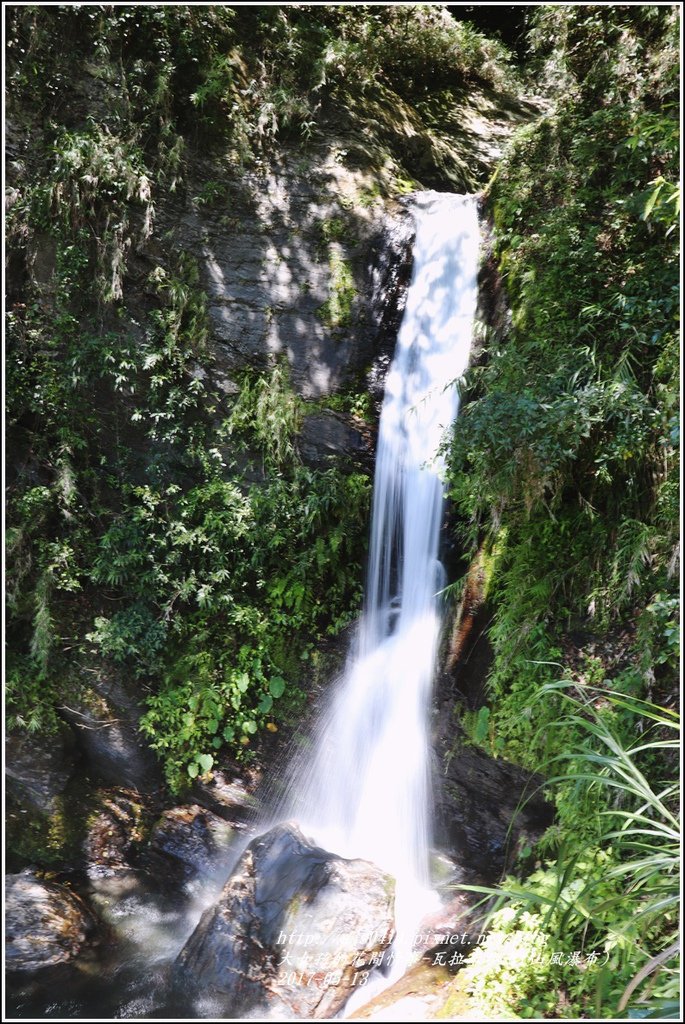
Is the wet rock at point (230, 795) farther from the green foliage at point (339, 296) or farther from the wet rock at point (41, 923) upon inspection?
the green foliage at point (339, 296)

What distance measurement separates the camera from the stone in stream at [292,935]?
3619 millimetres

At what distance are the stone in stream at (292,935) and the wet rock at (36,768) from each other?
1.56 meters

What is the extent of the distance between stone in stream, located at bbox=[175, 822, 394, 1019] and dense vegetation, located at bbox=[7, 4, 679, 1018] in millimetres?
704

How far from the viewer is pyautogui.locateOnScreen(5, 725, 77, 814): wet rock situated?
4664mm

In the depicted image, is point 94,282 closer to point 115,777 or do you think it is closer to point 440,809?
point 115,777

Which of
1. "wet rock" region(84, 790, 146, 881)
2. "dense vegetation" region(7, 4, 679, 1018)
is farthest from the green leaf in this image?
"wet rock" region(84, 790, 146, 881)

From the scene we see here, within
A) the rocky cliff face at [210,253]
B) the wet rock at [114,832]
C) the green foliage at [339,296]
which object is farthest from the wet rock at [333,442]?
the wet rock at [114,832]

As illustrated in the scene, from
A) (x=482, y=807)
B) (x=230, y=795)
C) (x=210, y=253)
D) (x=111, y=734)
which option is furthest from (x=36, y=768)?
(x=210, y=253)

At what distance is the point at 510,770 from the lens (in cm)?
396

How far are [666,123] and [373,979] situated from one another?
532 cm

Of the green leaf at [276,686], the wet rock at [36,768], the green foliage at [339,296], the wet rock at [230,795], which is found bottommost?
the wet rock at [230,795]

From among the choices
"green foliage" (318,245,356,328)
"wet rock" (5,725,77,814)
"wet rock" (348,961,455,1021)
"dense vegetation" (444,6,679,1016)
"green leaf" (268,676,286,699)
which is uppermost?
"green foliage" (318,245,356,328)

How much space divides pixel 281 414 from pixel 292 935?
12.5 ft

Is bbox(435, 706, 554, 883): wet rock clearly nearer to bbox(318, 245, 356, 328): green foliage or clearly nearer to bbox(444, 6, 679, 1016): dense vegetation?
bbox(444, 6, 679, 1016): dense vegetation
